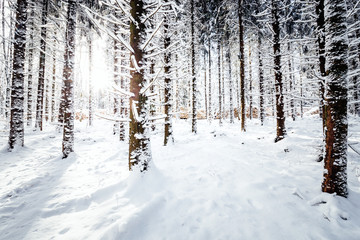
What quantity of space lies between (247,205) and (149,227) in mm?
1744

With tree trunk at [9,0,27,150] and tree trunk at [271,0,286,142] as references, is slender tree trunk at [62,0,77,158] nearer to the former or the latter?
tree trunk at [9,0,27,150]

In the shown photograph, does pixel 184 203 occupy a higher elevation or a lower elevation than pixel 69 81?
lower

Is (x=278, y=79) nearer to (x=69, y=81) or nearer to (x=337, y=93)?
(x=337, y=93)

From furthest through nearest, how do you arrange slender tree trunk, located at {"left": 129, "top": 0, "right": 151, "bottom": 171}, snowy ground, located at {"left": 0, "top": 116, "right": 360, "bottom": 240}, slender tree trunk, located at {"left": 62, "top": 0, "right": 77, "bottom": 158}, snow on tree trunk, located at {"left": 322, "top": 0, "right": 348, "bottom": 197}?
slender tree trunk, located at {"left": 62, "top": 0, "right": 77, "bottom": 158} < slender tree trunk, located at {"left": 129, "top": 0, "right": 151, "bottom": 171} < snow on tree trunk, located at {"left": 322, "top": 0, "right": 348, "bottom": 197} < snowy ground, located at {"left": 0, "top": 116, "right": 360, "bottom": 240}

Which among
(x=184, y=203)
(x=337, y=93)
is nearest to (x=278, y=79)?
(x=337, y=93)

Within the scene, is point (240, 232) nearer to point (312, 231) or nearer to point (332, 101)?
point (312, 231)

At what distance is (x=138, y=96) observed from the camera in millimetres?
3248

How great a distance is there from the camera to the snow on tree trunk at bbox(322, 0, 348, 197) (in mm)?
2588

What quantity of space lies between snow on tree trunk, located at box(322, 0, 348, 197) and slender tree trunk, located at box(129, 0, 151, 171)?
12.1 ft

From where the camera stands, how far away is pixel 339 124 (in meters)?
2.62

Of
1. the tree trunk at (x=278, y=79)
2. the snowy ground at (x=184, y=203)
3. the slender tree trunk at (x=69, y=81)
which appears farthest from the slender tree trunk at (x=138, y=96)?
the tree trunk at (x=278, y=79)

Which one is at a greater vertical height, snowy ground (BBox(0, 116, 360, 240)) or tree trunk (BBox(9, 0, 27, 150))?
tree trunk (BBox(9, 0, 27, 150))

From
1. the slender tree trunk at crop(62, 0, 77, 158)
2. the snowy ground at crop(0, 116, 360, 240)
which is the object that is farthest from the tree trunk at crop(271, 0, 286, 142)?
the slender tree trunk at crop(62, 0, 77, 158)

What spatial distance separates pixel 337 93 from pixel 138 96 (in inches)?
153
